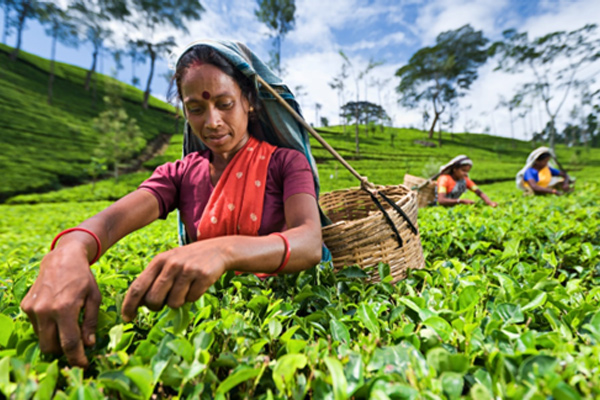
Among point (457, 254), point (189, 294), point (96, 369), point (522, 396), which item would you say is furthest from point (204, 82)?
point (457, 254)

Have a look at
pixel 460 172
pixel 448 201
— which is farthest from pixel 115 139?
pixel 448 201

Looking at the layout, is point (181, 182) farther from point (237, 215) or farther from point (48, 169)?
point (48, 169)

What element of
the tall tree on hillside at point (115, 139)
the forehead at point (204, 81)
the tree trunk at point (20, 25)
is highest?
the tree trunk at point (20, 25)

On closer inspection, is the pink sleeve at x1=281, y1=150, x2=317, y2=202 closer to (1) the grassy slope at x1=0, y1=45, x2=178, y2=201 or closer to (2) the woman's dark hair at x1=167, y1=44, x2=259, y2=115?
(2) the woman's dark hair at x1=167, y1=44, x2=259, y2=115

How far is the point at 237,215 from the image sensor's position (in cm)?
120

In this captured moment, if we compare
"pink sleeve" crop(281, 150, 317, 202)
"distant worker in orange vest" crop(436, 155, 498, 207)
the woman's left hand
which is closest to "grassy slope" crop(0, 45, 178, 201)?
"distant worker in orange vest" crop(436, 155, 498, 207)

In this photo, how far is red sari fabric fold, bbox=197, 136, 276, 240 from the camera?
3.93 feet

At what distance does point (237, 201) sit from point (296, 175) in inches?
9.9

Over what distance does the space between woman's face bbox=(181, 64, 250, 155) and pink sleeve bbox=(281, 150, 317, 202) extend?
241 mm

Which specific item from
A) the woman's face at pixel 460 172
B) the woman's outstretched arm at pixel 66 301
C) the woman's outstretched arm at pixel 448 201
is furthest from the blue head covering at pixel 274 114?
the woman's face at pixel 460 172

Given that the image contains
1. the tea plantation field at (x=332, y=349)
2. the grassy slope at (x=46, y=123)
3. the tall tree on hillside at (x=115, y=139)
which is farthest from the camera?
the tall tree on hillside at (x=115, y=139)

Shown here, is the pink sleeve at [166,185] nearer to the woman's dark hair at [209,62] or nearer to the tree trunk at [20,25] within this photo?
the woman's dark hair at [209,62]

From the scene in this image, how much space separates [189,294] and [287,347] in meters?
0.23

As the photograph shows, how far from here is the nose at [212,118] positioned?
1.21 metres
